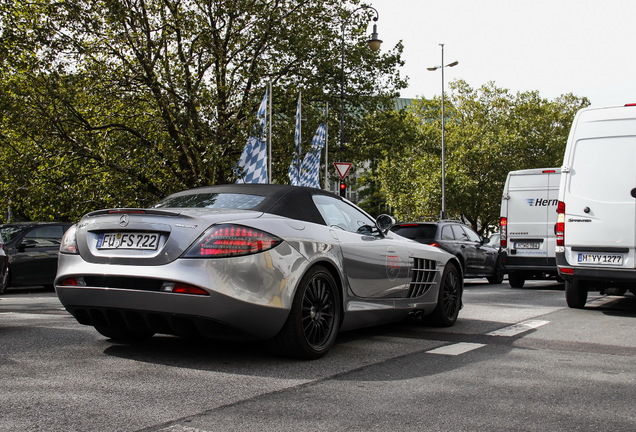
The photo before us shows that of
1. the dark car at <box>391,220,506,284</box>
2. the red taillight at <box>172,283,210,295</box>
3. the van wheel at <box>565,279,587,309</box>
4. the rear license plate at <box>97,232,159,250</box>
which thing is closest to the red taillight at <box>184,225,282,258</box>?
the red taillight at <box>172,283,210,295</box>

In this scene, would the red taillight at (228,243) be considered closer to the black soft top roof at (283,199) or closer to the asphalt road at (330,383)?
the black soft top roof at (283,199)

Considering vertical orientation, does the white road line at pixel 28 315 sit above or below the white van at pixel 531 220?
below

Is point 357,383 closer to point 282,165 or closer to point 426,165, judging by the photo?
point 282,165

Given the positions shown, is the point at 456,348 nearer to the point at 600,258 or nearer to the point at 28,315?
the point at 600,258

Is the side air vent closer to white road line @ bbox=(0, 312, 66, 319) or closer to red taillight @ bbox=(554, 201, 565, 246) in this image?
red taillight @ bbox=(554, 201, 565, 246)

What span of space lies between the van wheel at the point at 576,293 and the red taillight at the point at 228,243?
648 cm

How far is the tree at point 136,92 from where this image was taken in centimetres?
2136

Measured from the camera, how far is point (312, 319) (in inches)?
221

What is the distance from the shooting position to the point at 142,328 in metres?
5.36

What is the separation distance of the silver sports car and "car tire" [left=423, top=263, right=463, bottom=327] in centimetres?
169

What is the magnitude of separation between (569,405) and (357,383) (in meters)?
1.30

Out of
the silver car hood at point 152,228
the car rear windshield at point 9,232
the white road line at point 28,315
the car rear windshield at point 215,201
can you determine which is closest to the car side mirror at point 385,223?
the car rear windshield at point 215,201

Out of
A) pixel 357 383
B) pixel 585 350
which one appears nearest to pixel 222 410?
pixel 357 383

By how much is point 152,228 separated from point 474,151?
51.7 metres
